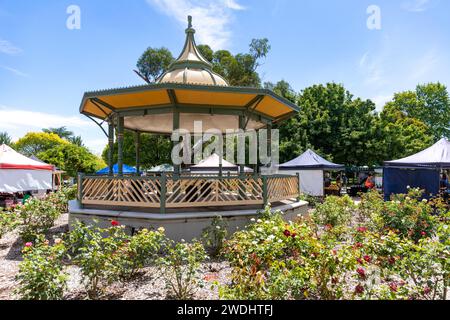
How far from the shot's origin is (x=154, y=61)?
30047mm

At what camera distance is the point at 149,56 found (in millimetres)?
30109

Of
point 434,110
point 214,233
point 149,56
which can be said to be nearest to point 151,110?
point 214,233

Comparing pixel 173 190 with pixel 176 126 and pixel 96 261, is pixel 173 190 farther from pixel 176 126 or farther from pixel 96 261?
pixel 96 261

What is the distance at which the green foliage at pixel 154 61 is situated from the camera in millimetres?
29922

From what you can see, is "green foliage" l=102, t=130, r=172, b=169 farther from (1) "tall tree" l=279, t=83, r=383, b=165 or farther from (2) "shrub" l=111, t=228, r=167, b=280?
(2) "shrub" l=111, t=228, r=167, b=280

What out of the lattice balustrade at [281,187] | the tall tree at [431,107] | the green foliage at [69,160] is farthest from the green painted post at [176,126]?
the tall tree at [431,107]

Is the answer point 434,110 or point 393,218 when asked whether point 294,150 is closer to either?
point 393,218

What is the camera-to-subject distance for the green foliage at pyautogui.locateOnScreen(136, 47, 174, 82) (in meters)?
29.9

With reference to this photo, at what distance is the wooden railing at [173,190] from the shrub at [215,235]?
761mm

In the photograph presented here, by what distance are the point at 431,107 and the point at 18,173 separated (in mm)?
55911

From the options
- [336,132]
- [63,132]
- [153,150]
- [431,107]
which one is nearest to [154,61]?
[153,150]

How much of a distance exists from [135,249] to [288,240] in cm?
259

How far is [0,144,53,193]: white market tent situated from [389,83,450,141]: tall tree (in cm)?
4842

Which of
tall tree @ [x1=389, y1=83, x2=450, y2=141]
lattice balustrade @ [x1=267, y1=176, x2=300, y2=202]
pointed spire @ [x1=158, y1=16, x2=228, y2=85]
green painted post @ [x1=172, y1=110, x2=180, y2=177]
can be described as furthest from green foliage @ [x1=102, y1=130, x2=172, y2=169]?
tall tree @ [x1=389, y1=83, x2=450, y2=141]
